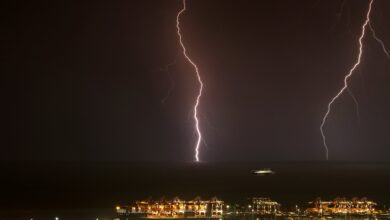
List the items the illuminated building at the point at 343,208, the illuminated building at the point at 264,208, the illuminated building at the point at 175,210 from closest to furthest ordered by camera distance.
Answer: the illuminated building at the point at 175,210 → the illuminated building at the point at 343,208 → the illuminated building at the point at 264,208

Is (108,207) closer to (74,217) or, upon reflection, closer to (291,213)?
(74,217)

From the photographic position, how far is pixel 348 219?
2988 cm

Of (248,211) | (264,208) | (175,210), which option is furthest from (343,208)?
(175,210)

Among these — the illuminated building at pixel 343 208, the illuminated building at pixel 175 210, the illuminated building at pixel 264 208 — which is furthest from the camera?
the illuminated building at pixel 264 208

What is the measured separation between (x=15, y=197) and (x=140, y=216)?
59.2ft

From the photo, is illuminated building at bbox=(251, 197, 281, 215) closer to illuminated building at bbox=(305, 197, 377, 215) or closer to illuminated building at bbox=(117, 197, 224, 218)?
illuminated building at bbox=(305, 197, 377, 215)

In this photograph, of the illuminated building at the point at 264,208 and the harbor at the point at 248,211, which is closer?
the harbor at the point at 248,211

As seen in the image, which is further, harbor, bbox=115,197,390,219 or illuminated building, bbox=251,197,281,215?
illuminated building, bbox=251,197,281,215

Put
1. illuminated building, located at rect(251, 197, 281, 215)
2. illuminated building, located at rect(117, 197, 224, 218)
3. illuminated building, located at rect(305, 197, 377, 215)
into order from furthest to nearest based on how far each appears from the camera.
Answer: illuminated building, located at rect(251, 197, 281, 215) < illuminated building, located at rect(305, 197, 377, 215) < illuminated building, located at rect(117, 197, 224, 218)

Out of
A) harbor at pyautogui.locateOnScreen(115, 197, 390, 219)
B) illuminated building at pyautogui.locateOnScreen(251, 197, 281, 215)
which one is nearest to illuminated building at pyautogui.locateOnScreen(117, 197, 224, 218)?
harbor at pyautogui.locateOnScreen(115, 197, 390, 219)

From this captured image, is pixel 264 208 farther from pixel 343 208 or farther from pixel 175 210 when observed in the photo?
pixel 175 210

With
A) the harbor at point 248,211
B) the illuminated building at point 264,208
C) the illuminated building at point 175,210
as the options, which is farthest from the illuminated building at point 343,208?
the illuminated building at point 175,210

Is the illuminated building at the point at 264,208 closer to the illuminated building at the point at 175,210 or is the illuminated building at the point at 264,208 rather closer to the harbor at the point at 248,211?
the harbor at the point at 248,211

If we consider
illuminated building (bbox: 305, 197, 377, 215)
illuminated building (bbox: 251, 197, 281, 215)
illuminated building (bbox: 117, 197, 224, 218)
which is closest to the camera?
illuminated building (bbox: 117, 197, 224, 218)
